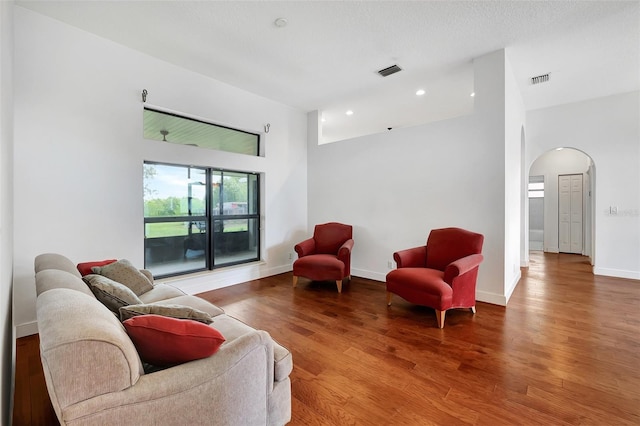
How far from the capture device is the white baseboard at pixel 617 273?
4516mm

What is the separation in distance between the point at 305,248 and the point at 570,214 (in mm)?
6911

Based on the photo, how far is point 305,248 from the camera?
4.53 m

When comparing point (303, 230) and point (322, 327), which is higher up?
point (303, 230)

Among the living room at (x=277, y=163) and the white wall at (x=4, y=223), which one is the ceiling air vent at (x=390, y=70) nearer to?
the living room at (x=277, y=163)

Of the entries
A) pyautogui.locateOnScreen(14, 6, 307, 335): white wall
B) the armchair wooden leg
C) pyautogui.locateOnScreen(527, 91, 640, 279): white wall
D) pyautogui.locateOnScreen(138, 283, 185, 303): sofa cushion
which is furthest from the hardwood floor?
pyautogui.locateOnScreen(527, 91, 640, 279): white wall

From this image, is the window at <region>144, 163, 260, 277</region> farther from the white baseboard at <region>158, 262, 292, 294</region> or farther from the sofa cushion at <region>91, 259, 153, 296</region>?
the sofa cushion at <region>91, 259, 153, 296</region>

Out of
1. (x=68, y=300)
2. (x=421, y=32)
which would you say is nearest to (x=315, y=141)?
(x=421, y=32)

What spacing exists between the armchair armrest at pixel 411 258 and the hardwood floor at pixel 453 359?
517 millimetres

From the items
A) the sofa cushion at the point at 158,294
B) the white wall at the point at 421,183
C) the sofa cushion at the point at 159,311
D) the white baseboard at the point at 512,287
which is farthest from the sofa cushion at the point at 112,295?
the white baseboard at the point at 512,287

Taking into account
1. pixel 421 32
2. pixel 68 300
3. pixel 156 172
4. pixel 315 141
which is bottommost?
pixel 68 300

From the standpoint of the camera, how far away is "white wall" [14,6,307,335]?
8.71 feet

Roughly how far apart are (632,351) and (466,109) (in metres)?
4.25

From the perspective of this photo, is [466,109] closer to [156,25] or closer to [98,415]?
[156,25]

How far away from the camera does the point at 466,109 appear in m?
5.21
